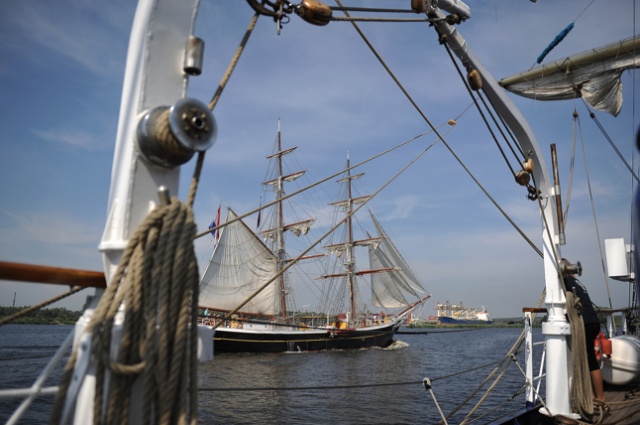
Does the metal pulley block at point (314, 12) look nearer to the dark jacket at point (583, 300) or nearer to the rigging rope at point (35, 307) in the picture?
the rigging rope at point (35, 307)

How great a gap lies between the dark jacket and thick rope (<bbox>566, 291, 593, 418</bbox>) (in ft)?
0.51

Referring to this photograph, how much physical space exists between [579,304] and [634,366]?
5.34 feet

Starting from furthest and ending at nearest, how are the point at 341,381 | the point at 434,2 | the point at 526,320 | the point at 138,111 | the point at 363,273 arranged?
the point at 363,273
the point at 341,381
the point at 526,320
the point at 434,2
the point at 138,111

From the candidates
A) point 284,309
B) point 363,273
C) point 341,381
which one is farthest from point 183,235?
point 363,273

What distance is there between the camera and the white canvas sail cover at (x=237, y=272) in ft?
115

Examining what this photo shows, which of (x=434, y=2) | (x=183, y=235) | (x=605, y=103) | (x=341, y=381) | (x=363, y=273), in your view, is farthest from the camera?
(x=363, y=273)

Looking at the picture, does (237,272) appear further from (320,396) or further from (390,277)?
(320,396)

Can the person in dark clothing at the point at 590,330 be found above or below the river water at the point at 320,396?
above

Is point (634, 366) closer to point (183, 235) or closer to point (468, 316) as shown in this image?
point (183, 235)

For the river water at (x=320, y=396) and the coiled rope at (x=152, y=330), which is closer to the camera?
the coiled rope at (x=152, y=330)

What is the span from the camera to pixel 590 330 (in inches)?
176

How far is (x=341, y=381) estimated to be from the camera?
18984 mm

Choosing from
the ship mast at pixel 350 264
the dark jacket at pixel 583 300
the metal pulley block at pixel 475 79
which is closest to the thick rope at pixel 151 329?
the metal pulley block at pixel 475 79

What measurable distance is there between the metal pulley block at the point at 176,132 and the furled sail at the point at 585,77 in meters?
5.91
